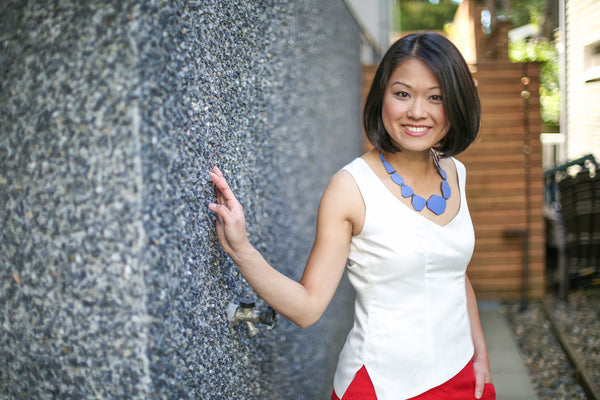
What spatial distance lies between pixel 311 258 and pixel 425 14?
32621mm

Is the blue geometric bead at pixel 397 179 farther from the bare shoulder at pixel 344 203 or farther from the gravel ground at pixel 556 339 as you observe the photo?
the gravel ground at pixel 556 339

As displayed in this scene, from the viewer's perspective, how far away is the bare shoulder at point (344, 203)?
4.75 feet

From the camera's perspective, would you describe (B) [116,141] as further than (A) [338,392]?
→ No

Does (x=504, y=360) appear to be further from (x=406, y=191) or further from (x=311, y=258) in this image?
(x=311, y=258)

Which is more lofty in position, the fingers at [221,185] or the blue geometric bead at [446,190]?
the fingers at [221,185]

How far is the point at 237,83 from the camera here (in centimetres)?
158

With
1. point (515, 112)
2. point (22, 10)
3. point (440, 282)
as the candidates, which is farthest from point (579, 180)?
point (22, 10)

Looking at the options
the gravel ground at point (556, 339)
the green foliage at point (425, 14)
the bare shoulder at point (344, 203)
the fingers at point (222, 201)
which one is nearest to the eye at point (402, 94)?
the bare shoulder at point (344, 203)

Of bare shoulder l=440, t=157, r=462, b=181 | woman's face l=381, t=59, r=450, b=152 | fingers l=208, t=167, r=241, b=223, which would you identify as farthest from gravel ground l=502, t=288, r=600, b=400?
fingers l=208, t=167, r=241, b=223

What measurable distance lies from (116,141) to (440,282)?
3.42 feet

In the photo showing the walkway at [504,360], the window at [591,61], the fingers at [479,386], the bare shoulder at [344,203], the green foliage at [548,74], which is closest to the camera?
the bare shoulder at [344,203]

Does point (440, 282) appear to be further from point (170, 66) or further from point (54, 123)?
point (54, 123)

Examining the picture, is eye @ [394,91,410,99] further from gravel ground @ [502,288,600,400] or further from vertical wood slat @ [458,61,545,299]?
vertical wood slat @ [458,61,545,299]

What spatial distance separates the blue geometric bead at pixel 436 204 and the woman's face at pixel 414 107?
17 centimetres
